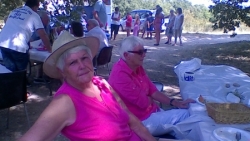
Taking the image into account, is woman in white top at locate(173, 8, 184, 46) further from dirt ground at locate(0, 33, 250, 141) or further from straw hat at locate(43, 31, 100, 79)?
straw hat at locate(43, 31, 100, 79)

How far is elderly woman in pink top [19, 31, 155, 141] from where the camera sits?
69.1 inches

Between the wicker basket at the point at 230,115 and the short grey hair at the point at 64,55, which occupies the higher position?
the short grey hair at the point at 64,55

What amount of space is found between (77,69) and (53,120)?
1.31ft

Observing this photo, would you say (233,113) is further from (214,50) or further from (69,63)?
(214,50)

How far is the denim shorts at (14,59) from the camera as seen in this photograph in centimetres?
477

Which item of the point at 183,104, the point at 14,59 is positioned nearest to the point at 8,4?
the point at 14,59

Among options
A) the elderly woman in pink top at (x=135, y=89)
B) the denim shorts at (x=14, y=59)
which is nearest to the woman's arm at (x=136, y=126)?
the elderly woman in pink top at (x=135, y=89)

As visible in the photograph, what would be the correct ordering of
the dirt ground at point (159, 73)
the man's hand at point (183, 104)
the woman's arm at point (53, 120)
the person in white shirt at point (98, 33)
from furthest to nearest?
the person in white shirt at point (98, 33)
the dirt ground at point (159, 73)
the man's hand at point (183, 104)
the woman's arm at point (53, 120)

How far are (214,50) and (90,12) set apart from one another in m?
4.23

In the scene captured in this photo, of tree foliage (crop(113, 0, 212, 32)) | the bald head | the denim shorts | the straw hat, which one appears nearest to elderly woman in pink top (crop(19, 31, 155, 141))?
the straw hat

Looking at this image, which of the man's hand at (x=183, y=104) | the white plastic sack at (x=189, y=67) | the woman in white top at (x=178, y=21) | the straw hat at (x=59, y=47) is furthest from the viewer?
the woman in white top at (x=178, y=21)

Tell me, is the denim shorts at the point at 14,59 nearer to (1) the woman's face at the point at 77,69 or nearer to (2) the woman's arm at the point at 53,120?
(1) the woman's face at the point at 77,69

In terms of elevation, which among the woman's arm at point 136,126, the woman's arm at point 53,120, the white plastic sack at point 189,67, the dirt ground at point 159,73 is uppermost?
the woman's arm at point 53,120

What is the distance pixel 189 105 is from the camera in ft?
8.50
